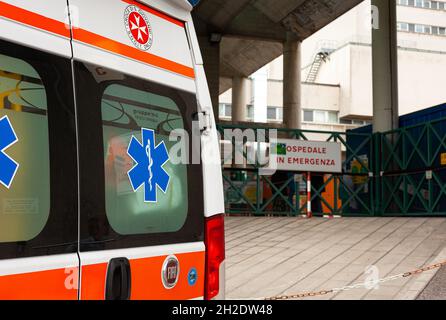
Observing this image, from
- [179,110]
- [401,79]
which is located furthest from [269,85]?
[179,110]

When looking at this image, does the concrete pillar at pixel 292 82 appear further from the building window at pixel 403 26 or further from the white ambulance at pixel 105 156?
the building window at pixel 403 26

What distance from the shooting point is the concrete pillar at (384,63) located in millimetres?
16328

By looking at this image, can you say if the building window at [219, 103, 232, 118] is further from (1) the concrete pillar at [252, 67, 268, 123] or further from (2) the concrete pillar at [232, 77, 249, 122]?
(2) the concrete pillar at [232, 77, 249, 122]

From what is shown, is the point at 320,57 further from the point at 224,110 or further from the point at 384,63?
the point at 384,63

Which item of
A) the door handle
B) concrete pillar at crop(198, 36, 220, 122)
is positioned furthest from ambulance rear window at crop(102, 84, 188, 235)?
concrete pillar at crop(198, 36, 220, 122)

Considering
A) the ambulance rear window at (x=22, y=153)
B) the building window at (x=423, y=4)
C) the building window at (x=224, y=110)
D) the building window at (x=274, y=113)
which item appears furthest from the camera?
the building window at (x=423, y=4)

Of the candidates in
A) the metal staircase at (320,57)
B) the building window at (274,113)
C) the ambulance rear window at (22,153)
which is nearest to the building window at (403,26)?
the metal staircase at (320,57)

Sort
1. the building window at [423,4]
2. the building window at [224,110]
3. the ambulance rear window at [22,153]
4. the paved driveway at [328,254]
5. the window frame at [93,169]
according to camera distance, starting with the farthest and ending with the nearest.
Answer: the building window at [423,4] < the building window at [224,110] < the paved driveway at [328,254] < the window frame at [93,169] < the ambulance rear window at [22,153]

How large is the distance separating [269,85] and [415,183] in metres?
31.9

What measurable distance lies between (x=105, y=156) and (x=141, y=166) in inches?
8.5

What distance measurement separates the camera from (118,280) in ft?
7.51

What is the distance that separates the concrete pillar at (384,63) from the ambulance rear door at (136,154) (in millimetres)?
14254

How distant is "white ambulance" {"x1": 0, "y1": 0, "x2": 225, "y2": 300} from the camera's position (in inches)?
78.7
